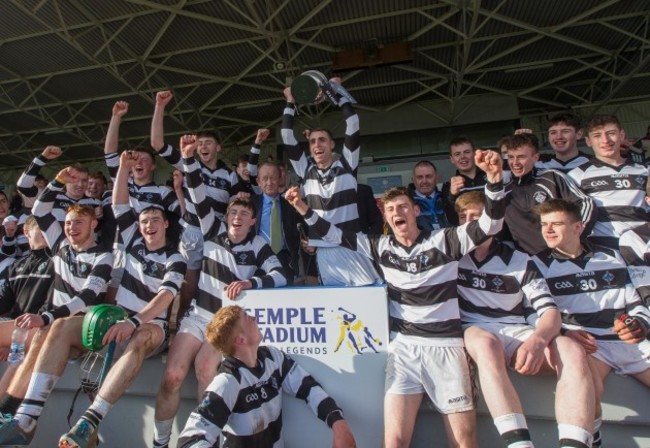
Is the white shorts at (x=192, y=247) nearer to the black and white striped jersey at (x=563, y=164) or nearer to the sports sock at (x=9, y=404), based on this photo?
the sports sock at (x=9, y=404)

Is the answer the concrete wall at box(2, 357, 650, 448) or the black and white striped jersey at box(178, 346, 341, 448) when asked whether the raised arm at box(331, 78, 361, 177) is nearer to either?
the black and white striped jersey at box(178, 346, 341, 448)

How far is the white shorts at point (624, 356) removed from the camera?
2.41 m

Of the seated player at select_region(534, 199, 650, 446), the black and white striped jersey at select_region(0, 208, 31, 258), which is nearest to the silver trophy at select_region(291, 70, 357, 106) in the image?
the seated player at select_region(534, 199, 650, 446)

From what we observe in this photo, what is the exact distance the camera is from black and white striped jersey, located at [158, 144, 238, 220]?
425 cm

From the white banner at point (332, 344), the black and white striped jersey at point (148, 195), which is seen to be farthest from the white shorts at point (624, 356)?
the black and white striped jersey at point (148, 195)

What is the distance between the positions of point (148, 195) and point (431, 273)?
297cm

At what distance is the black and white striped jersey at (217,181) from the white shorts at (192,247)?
0.44m

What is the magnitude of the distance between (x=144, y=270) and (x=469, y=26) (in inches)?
317

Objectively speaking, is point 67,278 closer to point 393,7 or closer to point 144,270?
point 144,270

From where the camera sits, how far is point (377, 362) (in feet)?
8.64

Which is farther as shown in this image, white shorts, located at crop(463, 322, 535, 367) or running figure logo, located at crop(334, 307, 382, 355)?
running figure logo, located at crop(334, 307, 382, 355)

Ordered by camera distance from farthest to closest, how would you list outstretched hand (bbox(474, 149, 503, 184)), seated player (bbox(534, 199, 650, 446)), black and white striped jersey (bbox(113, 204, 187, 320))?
1. black and white striped jersey (bbox(113, 204, 187, 320))
2. outstretched hand (bbox(474, 149, 503, 184))
3. seated player (bbox(534, 199, 650, 446))

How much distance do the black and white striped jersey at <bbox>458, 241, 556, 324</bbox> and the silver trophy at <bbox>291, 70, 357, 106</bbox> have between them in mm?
1731

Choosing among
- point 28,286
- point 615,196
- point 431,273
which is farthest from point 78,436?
point 615,196
